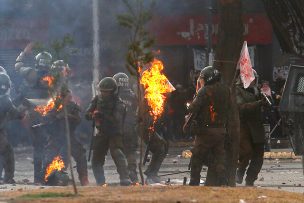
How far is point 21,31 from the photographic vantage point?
70.0 ft

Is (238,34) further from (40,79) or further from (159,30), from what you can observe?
(159,30)

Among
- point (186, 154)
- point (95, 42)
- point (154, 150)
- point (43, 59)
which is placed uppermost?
point (95, 42)

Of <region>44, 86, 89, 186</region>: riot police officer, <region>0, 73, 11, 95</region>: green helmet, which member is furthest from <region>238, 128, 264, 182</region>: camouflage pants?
<region>0, 73, 11, 95</region>: green helmet

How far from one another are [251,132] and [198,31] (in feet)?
42.6

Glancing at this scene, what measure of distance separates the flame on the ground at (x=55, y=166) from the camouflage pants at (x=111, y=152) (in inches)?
18.2

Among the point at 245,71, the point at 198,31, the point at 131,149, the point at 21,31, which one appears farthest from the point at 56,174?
the point at 198,31

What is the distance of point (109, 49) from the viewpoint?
23.7 m

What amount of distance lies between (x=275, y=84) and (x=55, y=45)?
639 inches

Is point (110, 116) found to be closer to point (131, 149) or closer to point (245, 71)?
point (131, 149)

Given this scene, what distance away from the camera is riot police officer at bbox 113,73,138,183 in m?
14.3

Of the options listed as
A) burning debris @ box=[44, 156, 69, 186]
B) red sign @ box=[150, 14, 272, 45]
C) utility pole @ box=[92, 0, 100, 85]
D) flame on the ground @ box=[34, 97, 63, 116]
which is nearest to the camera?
burning debris @ box=[44, 156, 69, 186]

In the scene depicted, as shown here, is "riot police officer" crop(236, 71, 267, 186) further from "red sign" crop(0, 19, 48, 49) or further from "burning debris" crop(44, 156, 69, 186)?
"red sign" crop(0, 19, 48, 49)

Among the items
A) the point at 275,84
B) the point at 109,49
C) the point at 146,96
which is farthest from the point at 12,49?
the point at 146,96

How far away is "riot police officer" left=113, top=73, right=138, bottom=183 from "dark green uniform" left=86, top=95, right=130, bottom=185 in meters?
0.37
